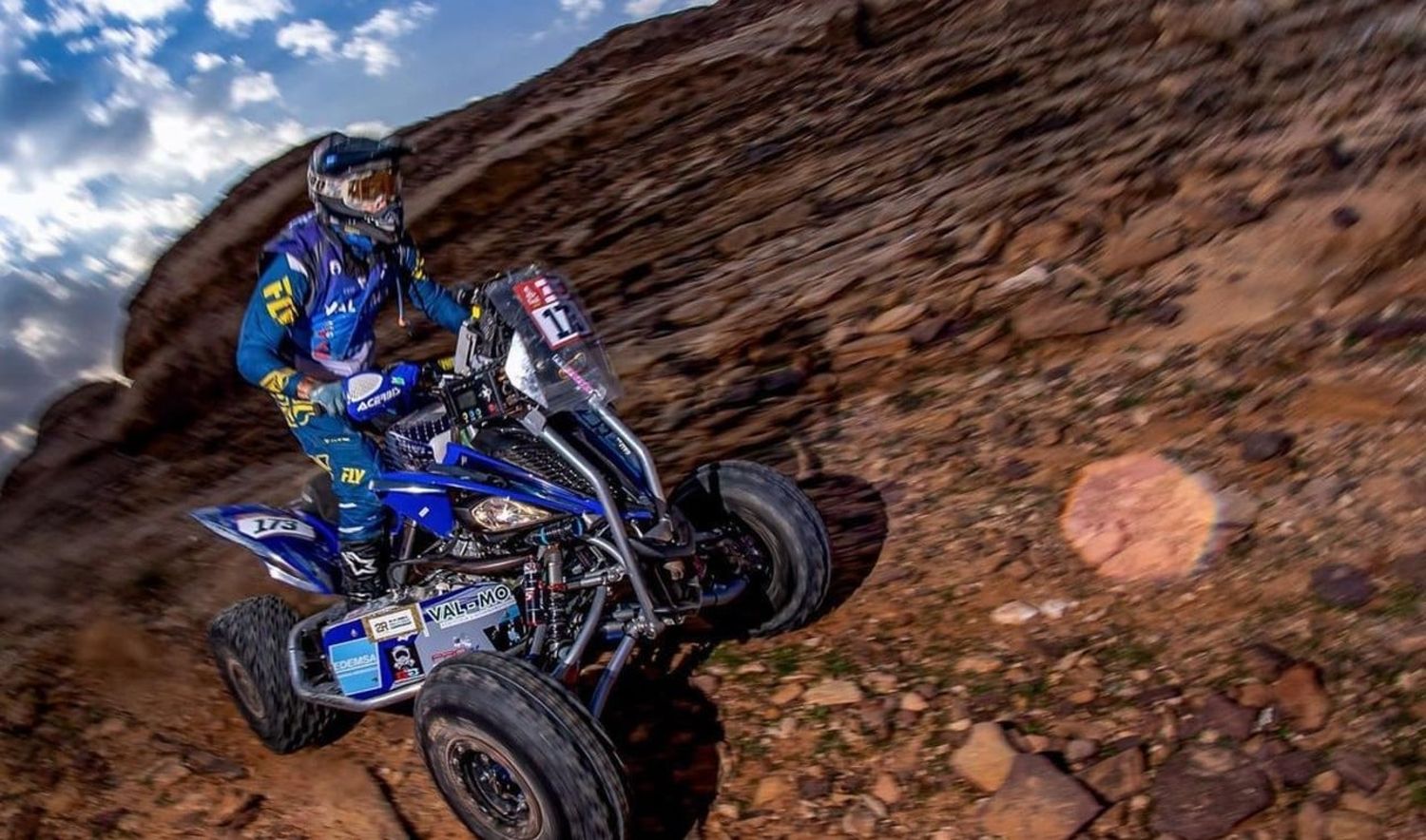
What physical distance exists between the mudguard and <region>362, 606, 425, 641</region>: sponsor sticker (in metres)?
0.49

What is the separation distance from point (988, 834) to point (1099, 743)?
505 mm

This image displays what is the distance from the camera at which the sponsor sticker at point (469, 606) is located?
4.38 meters

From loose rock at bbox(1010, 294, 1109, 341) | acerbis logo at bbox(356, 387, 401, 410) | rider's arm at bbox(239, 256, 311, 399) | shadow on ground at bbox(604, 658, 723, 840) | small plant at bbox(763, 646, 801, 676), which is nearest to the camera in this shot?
acerbis logo at bbox(356, 387, 401, 410)

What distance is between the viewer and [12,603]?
286 inches

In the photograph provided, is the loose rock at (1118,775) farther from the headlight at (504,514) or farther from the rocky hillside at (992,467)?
the headlight at (504,514)

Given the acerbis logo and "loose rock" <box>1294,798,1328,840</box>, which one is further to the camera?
the acerbis logo

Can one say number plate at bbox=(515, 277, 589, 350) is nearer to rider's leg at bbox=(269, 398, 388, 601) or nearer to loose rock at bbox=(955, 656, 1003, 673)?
rider's leg at bbox=(269, 398, 388, 601)

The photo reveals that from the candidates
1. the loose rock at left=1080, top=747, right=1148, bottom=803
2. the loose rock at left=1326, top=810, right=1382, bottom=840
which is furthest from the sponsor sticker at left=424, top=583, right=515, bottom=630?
the loose rock at left=1326, top=810, right=1382, bottom=840

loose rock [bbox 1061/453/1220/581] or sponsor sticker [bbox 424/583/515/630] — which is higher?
loose rock [bbox 1061/453/1220/581]

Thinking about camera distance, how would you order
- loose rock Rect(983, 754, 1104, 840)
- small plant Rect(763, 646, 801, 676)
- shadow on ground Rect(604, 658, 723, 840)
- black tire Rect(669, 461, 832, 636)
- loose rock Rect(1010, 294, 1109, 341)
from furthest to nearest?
loose rock Rect(1010, 294, 1109, 341) → small plant Rect(763, 646, 801, 676) → black tire Rect(669, 461, 832, 636) → shadow on ground Rect(604, 658, 723, 840) → loose rock Rect(983, 754, 1104, 840)

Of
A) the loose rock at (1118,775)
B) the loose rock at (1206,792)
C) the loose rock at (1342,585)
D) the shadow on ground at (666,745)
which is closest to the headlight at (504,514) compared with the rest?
the shadow on ground at (666,745)

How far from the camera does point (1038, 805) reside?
367 centimetres

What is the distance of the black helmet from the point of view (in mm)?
4426

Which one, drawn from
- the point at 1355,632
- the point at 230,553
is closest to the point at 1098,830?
the point at 1355,632
